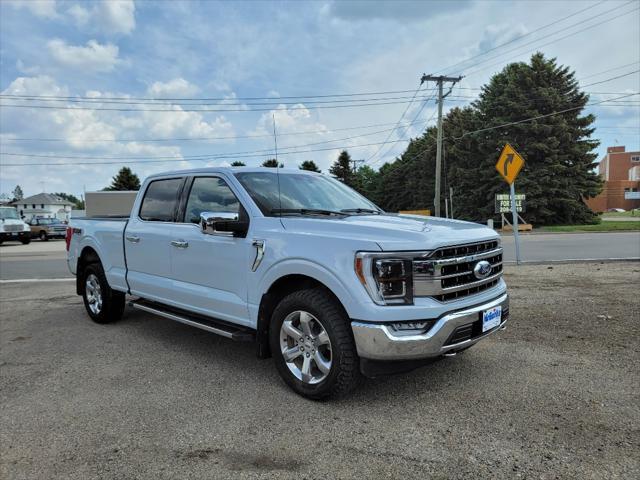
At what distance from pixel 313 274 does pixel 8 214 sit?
2730 cm

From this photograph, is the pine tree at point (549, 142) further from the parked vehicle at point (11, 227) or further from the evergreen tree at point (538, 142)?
the parked vehicle at point (11, 227)

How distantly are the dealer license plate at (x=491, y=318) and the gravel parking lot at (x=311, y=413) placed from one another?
0.52 metres

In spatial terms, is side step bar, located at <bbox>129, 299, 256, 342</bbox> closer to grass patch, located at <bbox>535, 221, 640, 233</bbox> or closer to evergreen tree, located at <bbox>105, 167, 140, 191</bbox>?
grass patch, located at <bbox>535, 221, 640, 233</bbox>

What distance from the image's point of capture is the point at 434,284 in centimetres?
321

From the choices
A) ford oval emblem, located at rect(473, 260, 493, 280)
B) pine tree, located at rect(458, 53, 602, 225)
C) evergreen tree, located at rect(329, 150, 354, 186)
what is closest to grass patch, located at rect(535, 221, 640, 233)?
pine tree, located at rect(458, 53, 602, 225)

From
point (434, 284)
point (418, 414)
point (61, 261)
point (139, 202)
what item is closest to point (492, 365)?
point (418, 414)

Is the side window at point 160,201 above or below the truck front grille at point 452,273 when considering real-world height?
above

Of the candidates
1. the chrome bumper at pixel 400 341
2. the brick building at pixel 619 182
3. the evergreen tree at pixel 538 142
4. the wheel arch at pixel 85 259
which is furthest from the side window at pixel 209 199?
the brick building at pixel 619 182

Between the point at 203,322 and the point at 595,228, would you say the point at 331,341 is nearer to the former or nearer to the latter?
the point at 203,322

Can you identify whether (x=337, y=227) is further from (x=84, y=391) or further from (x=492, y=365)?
(x=84, y=391)

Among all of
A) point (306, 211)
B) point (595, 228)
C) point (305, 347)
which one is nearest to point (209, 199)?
point (306, 211)

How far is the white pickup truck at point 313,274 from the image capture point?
10.4 ft

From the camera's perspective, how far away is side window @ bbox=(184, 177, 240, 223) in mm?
4312

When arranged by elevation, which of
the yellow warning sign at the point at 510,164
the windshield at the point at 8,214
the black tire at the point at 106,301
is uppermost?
the yellow warning sign at the point at 510,164
